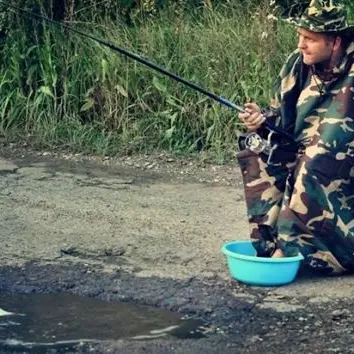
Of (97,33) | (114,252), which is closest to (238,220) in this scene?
(114,252)

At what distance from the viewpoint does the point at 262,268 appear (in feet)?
17.3

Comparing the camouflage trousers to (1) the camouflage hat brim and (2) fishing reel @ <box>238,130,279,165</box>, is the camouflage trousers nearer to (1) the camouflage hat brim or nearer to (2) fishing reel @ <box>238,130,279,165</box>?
(2) fishing reel @ <box>238,130,279,165</box>

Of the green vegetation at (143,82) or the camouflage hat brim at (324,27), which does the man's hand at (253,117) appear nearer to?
the camouflage hat brim at (324,27)

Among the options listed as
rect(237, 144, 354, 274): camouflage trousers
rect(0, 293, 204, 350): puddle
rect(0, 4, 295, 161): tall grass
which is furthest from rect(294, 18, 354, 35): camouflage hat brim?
rect(0, 4, 295, 161): tall grass

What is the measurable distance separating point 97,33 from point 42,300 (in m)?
4.75

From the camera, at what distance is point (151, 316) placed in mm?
4977

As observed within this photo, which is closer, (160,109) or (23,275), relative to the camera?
(23,275)

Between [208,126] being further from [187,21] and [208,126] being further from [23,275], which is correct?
[23,275]

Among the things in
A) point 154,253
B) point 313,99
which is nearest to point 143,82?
point 154,253

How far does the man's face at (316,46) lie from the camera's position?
536cm

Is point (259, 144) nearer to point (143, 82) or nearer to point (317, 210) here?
point (317, 210)

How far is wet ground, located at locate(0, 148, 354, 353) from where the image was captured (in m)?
4.75

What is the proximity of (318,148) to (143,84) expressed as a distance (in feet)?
12.2

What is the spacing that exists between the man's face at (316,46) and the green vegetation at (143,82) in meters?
2.90
